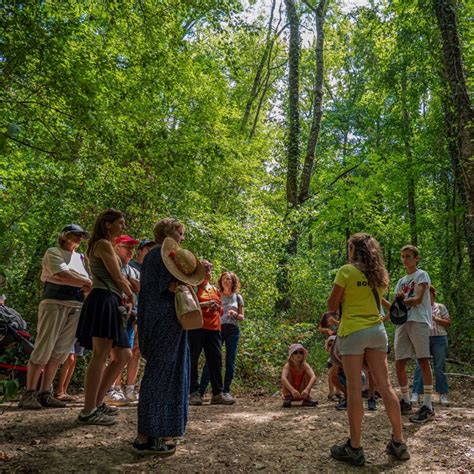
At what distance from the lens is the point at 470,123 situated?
7410 millimetres

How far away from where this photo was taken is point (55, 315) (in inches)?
204

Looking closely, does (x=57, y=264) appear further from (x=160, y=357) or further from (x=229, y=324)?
(x=229, y=324)

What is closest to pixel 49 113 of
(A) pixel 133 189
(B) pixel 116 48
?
(A) pixel 133 189

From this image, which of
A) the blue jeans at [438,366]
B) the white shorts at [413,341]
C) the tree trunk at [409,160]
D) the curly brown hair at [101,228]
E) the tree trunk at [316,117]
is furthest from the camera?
the tree trunk at [409,160]

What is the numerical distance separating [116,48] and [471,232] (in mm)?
7314

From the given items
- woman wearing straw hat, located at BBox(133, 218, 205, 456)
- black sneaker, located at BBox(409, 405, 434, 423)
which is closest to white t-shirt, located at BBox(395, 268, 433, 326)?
black sneaker, located at BBox(409, 405, 434, 423)

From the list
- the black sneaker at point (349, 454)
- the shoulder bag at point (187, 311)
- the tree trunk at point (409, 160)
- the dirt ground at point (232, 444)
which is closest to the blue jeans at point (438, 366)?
the dirt ground at point (232, 444)

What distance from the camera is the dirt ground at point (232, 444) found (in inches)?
141

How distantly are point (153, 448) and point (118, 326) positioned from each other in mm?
1204

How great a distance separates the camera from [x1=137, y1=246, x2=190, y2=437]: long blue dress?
3.67 m

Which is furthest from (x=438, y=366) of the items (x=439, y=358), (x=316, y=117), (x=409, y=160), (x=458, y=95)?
(x=409, y=160)

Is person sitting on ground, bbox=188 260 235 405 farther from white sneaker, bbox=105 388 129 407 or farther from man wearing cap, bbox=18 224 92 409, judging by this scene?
man wearing cap, bbox=18 224 92 409

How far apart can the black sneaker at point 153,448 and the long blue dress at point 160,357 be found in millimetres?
117

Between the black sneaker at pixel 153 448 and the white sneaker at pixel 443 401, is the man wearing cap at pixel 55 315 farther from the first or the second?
the white sneaker at pixel 443 401
